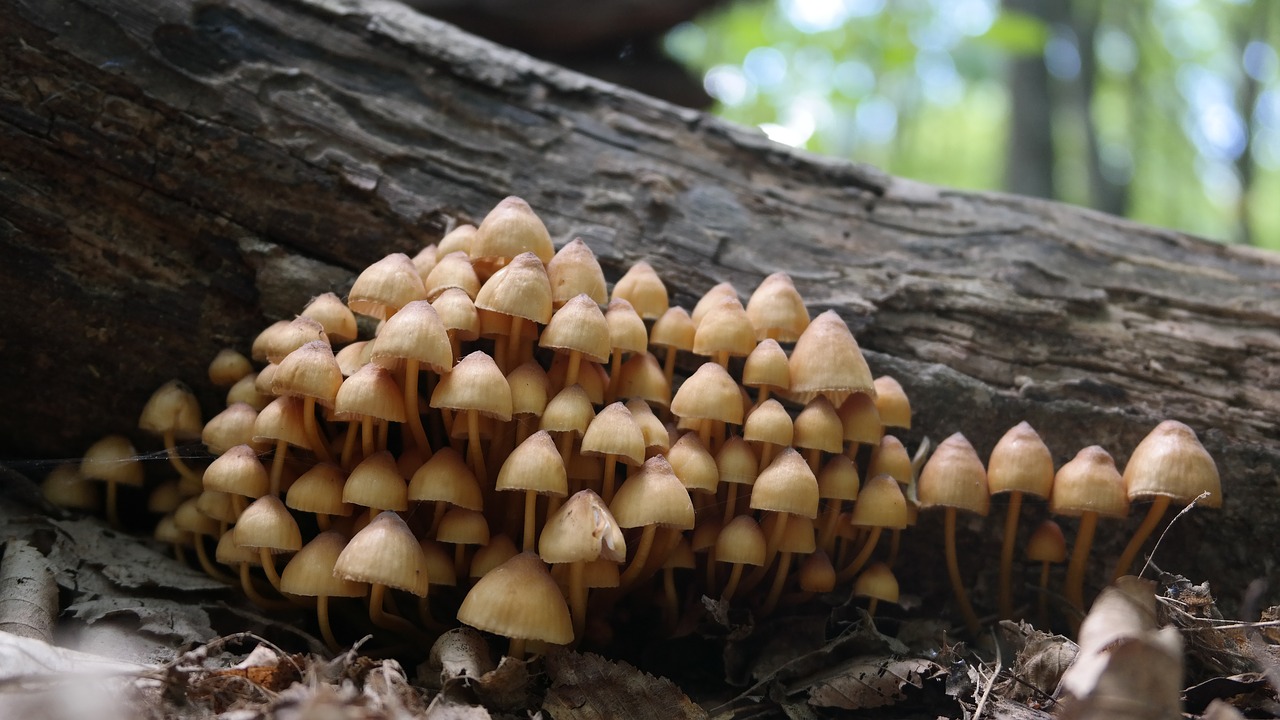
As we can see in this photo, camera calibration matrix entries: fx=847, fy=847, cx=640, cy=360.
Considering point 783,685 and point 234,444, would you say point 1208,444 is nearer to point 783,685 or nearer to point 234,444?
point 783,685

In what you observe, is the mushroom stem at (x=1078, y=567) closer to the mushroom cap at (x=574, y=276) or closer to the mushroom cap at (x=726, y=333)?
the mushroom cap at (x=726, y=333)

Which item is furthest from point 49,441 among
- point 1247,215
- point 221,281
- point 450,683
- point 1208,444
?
point 1247,215

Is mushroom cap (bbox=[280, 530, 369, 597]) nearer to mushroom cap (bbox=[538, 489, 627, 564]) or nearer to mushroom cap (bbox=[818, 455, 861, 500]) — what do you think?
mushroom cap (bbox=[538, 489, 627, 564])

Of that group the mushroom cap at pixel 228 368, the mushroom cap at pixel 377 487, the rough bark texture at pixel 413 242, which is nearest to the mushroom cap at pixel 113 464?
the rough bark texture at pixel 413 242

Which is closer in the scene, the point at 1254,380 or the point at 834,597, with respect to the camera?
the point at 834,597

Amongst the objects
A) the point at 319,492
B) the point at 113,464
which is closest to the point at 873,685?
the point at 319,492

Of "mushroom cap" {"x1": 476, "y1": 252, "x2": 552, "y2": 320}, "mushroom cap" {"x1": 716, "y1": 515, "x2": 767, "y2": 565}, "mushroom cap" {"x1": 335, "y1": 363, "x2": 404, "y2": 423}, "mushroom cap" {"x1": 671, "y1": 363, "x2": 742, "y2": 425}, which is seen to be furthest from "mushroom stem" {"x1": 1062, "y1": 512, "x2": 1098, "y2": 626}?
"mushroom cap" {"x1": 335, "y1": 363, "x2": 404, "y2": 423}

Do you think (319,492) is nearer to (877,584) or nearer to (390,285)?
(390,285)
